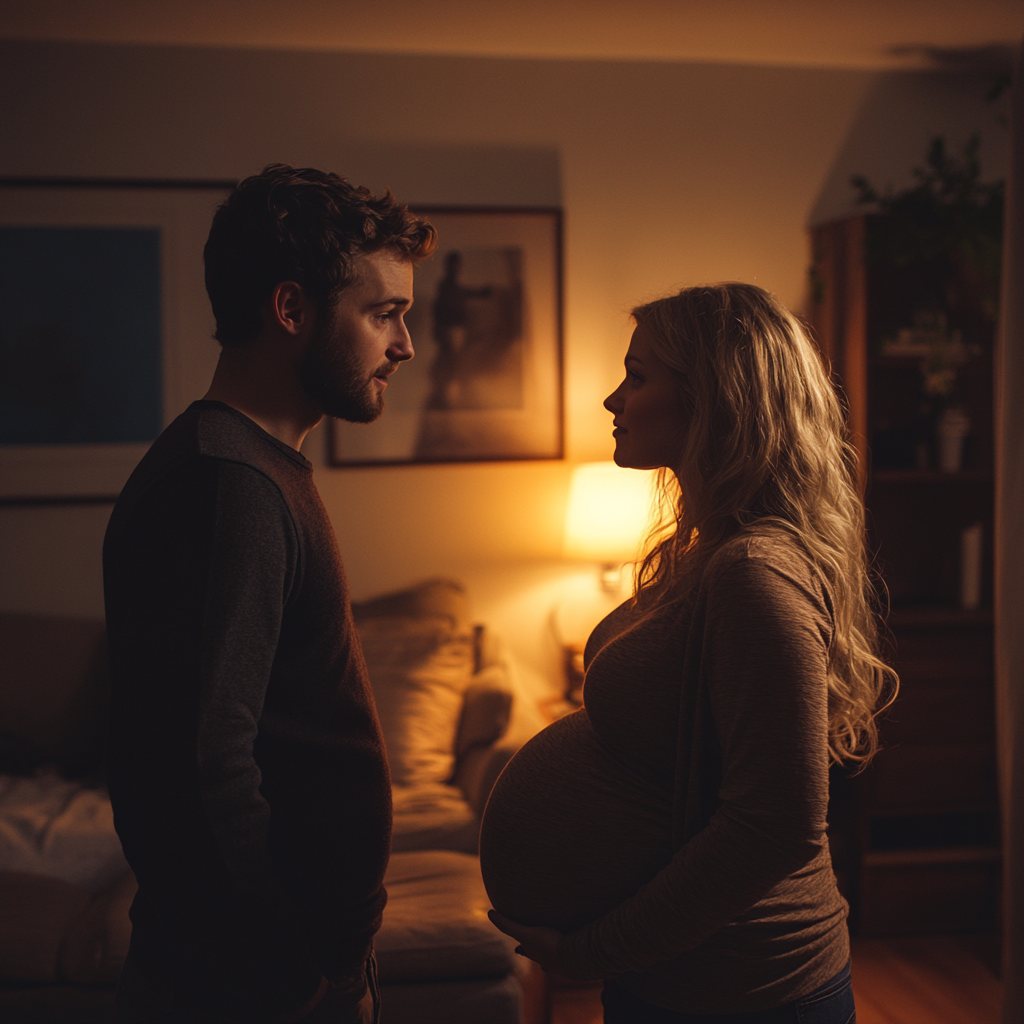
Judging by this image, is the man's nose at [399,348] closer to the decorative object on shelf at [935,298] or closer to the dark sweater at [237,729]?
the dark sweater at [237,729]

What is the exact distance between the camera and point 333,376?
101 centimetres

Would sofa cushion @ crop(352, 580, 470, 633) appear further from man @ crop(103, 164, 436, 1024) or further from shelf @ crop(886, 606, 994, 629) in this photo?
man @ crop(103, 164, 436, 1024)

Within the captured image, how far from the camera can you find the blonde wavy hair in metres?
0.99

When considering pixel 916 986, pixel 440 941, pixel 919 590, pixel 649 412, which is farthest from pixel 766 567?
pixel 919 590

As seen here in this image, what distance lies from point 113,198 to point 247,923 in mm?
2672

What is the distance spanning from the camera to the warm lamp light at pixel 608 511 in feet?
8.99

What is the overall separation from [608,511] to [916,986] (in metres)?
1.59

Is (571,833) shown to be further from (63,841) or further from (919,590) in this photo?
(919,590)

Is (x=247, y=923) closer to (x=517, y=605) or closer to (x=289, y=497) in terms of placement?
(x=289, y=497)

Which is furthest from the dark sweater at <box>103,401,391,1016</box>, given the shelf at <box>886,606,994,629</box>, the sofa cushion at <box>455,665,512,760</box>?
the shelf at <box>886,606,994,629</box>

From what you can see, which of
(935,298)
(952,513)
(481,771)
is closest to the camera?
(481,771)

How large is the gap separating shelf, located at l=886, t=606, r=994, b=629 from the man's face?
6.99 ft

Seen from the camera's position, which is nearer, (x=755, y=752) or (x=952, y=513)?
(x=755, y=752)

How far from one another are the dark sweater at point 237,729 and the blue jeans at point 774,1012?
317mm
